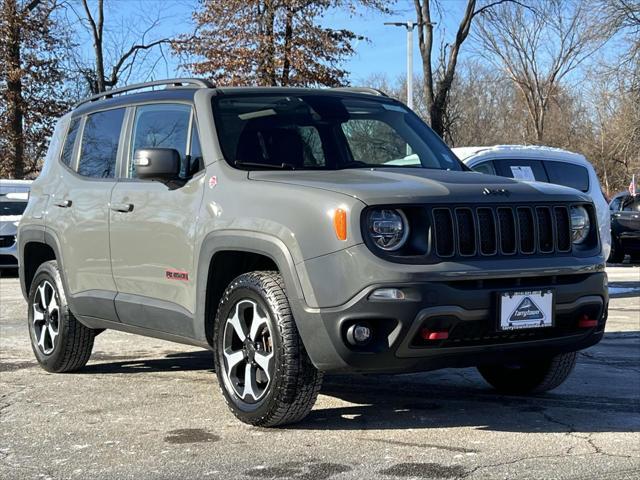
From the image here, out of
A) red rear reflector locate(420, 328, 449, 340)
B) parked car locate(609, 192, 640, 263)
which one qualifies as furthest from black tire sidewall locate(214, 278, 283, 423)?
parked car locate(609, 192, 640, 263)

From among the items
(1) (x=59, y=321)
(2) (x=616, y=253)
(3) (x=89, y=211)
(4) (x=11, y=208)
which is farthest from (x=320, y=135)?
(2) (x=616, y=253)

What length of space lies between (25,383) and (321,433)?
99.8 inches

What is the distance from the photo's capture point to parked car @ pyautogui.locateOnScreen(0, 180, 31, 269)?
17.6 m

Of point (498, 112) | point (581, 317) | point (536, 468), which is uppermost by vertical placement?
point (498, 112)

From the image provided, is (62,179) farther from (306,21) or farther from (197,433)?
(306,21)

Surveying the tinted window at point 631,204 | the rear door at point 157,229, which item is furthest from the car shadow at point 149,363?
the tinted window at point 631,204

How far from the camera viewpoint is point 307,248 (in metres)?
4.67

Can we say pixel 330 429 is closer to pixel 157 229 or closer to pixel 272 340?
pixel 272 340

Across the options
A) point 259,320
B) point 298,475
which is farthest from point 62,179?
point 298,475

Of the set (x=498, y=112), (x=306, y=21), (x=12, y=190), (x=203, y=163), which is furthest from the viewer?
(x=498, y=112)

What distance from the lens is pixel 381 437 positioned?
16.3 ft

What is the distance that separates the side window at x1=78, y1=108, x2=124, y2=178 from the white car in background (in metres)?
5.41

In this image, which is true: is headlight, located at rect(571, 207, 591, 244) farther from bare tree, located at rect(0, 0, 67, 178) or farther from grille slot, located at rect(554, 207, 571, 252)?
bare tree, located at rect(0, 0, 67, 178)

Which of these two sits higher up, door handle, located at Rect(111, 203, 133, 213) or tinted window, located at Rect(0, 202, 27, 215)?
tinted window, located at Rect(0, 202, 27, 215)
